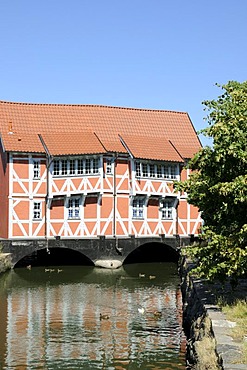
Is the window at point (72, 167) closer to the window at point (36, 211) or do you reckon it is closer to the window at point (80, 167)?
the window at point (80, 167)

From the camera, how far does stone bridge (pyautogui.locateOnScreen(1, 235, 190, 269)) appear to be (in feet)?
128

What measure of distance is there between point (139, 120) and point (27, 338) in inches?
1201

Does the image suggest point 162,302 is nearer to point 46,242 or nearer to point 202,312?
point 202,312

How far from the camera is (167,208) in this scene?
148 feet

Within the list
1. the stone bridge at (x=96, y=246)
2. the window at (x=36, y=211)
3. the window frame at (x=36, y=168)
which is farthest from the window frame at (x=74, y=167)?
the stone bridge at (x=96, y=246)

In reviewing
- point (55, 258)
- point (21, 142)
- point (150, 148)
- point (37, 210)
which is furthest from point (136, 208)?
point (21, 142)

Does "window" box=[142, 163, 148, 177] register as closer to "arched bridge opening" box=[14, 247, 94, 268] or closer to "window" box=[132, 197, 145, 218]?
"window" box=[132, 197, 145, 218]

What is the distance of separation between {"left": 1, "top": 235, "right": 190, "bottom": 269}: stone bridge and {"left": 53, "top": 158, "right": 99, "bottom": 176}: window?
4600 mm

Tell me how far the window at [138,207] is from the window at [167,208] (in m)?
1.52

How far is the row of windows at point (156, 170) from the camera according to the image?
44.0 meters

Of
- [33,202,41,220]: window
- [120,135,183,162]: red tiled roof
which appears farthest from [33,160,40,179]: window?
[120,135,183,162]: red tiled roof

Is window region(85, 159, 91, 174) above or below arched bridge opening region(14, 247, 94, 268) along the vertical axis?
above

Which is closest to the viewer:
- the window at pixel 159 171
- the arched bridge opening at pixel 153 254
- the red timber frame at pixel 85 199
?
the red timber frame at pixel 85 199

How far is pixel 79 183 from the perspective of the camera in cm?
4197
